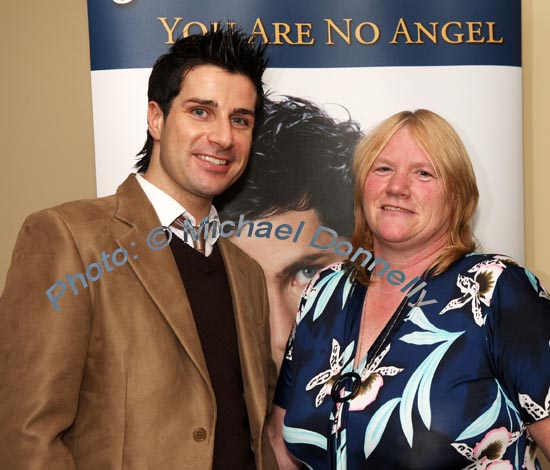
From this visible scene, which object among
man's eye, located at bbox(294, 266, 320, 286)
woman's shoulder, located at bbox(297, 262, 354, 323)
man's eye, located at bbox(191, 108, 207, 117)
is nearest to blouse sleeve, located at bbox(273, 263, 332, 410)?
woman's shoulder, located at bbox(297, 262, 354, 323)

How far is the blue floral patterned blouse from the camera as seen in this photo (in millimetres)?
1755

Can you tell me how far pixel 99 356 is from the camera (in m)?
1.84

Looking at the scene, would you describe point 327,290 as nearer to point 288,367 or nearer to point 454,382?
point 288,367

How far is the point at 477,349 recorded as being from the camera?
5.85ft

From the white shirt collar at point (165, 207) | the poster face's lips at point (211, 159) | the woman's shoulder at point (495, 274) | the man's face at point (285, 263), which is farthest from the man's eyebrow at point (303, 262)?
the woman's shoulder at point (495, 274)

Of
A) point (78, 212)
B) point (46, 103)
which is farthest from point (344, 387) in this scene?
point (46, 103)

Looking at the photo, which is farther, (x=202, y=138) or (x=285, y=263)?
(x=285, y=263)

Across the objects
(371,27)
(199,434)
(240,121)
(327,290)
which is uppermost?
(371,27)

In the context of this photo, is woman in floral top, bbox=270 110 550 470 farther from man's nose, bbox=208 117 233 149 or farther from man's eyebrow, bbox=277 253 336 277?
man's nose, bbox=208 117 233 149

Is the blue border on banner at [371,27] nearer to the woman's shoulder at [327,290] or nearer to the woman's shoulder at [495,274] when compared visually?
the woman's shoulder at [327,290]

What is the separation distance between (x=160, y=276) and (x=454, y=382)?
0.81 meters

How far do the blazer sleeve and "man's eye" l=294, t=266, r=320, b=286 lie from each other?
2.59ft

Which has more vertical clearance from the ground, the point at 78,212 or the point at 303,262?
the point at 78,212

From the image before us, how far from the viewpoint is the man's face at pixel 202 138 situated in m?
2.06
